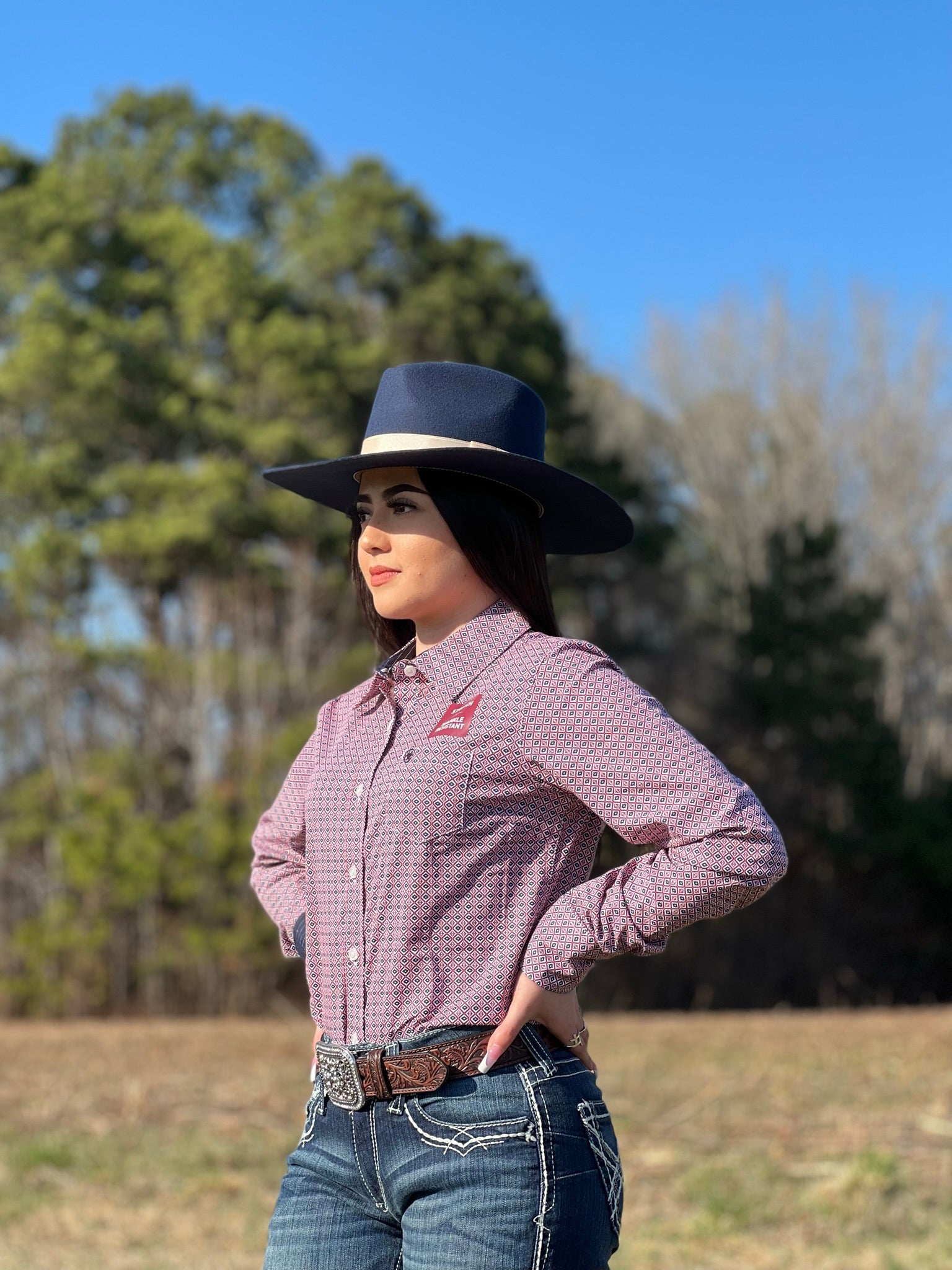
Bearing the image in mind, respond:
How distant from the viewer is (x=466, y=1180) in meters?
2.07

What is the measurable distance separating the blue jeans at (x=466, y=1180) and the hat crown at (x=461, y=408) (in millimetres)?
922

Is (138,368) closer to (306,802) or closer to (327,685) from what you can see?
(327,685)

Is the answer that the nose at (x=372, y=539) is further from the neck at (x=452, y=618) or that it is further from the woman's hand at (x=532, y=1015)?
the woman's hand at (x=532, y=1015)

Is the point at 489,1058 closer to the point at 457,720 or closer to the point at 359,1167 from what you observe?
the point at 359,1167

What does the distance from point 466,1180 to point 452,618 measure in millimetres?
864

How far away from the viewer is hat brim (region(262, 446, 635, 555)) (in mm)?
2318

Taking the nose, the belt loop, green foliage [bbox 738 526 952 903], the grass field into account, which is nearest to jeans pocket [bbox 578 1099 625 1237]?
the belt loop

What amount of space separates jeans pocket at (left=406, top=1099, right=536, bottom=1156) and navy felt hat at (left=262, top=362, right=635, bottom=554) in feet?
3.13

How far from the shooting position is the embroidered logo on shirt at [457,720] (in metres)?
2.22

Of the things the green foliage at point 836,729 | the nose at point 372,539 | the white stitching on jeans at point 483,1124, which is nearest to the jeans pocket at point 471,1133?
the white stitching on jeans at point 483,1124

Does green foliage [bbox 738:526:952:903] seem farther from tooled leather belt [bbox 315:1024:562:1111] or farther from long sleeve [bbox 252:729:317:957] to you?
tooled leather belt [bbox 315:1024:562:1111]

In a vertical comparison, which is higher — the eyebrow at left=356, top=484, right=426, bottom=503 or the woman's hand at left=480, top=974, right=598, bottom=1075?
the eyebrow at left=356, top=484, right=426, bottom=503

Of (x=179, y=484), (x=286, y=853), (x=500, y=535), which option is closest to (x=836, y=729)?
(x=179, y=484)

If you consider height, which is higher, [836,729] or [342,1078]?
[836,729]
